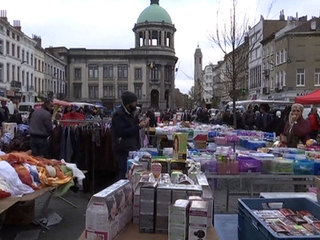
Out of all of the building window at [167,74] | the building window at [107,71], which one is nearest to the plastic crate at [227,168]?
the building window at [107,71]

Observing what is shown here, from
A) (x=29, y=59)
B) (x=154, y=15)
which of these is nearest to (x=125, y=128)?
(x=29, y=59)

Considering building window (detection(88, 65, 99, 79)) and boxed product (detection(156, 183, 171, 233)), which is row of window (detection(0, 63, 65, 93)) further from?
boxed product (detection(156, 183, 171, 233))

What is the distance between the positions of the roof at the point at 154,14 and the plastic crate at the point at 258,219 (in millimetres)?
90509

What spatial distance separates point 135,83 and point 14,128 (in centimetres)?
7739

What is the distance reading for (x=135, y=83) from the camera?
90938 mm

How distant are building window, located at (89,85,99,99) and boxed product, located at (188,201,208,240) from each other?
9051 cm

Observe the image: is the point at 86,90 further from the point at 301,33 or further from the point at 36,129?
the point at 36,129

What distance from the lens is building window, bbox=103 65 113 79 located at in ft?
300

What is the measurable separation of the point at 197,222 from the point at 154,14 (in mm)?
92091

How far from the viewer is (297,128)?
7941 mm

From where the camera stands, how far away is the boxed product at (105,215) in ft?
8.85

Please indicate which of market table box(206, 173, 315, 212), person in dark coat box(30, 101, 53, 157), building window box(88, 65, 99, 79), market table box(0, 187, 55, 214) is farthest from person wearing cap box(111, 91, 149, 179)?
building window box(88, 65, 99, 79)

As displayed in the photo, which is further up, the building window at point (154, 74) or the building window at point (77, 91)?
the building window at point (154, 74)

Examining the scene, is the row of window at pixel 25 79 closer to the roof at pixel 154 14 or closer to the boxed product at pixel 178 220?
the roof at pixel 154 14
